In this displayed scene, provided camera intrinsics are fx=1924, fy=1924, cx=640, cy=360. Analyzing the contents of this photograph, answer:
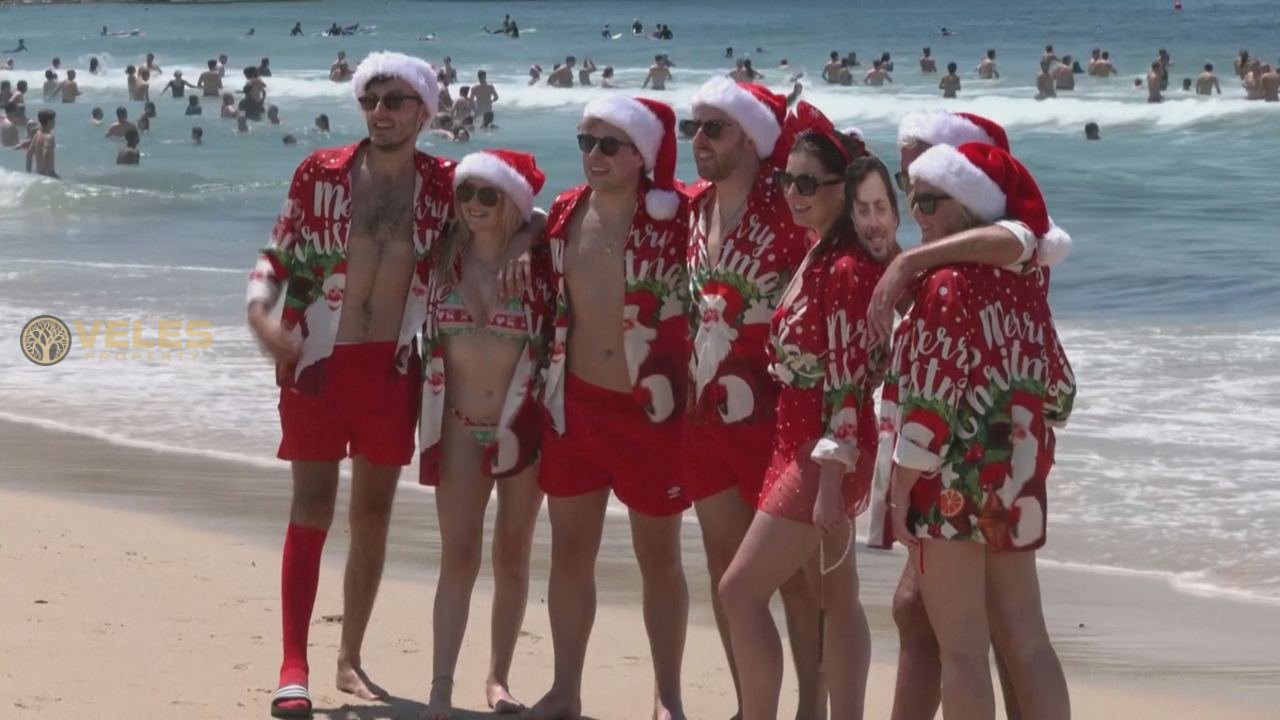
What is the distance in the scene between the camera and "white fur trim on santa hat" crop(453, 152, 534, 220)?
5473mm

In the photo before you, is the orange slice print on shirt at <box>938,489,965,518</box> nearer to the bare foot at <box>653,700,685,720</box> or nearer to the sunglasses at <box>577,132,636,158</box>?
the bare foot at <box>653,700,685,720</box>

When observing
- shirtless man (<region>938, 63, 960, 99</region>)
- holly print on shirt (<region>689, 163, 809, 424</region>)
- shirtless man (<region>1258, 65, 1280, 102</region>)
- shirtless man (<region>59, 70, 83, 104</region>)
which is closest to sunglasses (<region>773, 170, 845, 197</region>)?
holly print on shirt (<region>689, 163, 809, 424</region>)

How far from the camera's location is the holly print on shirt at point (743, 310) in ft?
16.3

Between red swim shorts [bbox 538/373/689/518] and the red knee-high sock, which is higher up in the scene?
red swim shorts [bbox 538/373/689/518]

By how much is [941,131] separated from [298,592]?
2302 millimetres

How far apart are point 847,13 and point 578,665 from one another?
3254 inches

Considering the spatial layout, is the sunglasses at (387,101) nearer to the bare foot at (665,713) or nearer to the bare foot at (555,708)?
the bare foot at (555,708)

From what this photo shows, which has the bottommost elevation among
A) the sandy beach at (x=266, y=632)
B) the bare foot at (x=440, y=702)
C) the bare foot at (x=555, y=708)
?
the sandy beach at (x=266, y=632)

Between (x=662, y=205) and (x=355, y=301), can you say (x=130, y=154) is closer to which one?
(x=355, y=301)

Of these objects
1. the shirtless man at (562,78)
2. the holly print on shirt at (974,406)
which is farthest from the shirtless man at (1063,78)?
the holly print on shirt at (974,406)

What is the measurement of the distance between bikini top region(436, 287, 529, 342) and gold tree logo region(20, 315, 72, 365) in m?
7.34

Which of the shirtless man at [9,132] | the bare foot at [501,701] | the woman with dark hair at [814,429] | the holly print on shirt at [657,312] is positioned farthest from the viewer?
the shirtless man at [9,132]

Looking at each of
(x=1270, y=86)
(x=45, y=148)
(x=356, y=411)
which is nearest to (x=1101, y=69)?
(x=1270, y=86)

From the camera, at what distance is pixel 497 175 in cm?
547
